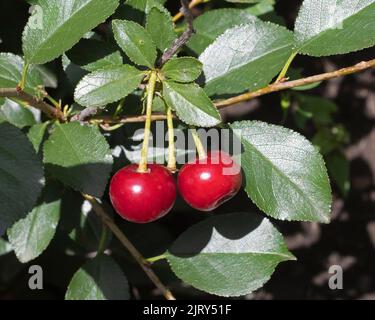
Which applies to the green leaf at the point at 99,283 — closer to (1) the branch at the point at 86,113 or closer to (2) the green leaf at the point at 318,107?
(1) the branch at the point at 86,113

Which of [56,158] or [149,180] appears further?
[56,158]

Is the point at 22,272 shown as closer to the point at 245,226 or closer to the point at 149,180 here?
the point at 245,226

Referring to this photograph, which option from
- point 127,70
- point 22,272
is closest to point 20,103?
point 127,70

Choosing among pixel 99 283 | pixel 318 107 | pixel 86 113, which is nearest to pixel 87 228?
pixel 99 283

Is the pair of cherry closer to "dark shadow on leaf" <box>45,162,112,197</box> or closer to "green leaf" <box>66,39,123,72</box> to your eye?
"dark shadow on leaf" <box>45,162,112,197</box>

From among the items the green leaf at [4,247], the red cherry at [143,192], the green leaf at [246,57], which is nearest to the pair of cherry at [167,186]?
the red cherry at [143,192]

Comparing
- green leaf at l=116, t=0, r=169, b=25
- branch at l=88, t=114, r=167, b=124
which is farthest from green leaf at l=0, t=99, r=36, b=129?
green leaf at l=116, t=0, r=169, b=25
